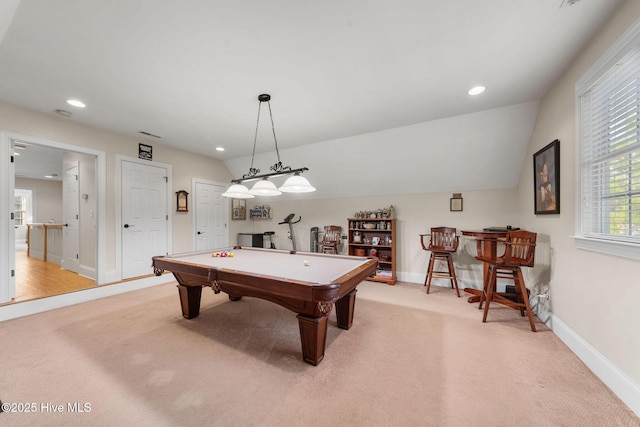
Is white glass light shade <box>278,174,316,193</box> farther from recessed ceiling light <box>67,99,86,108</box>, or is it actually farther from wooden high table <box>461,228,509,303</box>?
recessed ceiling light <box>67,99,86,108</box>

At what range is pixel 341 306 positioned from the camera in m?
2.43

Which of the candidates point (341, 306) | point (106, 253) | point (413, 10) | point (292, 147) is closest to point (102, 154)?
point (106, 253)

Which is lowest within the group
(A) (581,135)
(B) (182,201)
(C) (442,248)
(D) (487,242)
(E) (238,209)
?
Result: (C) (442,248)

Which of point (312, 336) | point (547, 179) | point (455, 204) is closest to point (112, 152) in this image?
point (312, 336)

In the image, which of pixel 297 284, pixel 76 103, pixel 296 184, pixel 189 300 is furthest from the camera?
pixel 76 103

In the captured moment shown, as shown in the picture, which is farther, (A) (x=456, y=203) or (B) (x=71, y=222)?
(B) (x=71, y=222)

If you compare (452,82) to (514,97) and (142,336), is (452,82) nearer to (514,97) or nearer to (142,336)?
(514,97)

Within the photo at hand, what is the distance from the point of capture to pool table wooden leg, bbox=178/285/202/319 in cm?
265

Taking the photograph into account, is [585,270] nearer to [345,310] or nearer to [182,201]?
[345,310]

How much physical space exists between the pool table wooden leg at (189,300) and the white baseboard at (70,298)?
1802 mm

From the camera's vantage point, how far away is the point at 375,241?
4.42 m

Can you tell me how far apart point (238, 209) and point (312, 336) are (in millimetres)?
4671

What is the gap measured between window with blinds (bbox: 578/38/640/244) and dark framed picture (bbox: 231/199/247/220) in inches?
228

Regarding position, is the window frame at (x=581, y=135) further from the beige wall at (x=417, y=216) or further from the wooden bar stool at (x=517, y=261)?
the beige wall at (x=417, y=216)
